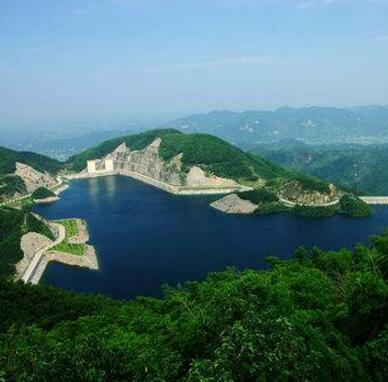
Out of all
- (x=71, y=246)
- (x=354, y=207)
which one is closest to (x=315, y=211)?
(x=354, y=207)

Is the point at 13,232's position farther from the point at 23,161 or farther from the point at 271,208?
the point at 23,161

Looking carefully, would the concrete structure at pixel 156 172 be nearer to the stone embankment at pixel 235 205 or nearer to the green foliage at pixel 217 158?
the green foliage at pixel 217 158

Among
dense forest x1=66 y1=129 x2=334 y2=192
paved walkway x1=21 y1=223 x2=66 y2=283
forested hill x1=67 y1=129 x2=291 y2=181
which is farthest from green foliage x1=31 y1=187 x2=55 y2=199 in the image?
paved walkway x1=21 y1=223 x2=66 y2=283

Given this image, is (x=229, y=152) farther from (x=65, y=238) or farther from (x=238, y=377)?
(x=238, y=377)

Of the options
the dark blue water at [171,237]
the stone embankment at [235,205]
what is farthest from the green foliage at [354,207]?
the stone embankment at [235,205]

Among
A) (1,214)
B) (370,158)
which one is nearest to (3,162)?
(1,214)

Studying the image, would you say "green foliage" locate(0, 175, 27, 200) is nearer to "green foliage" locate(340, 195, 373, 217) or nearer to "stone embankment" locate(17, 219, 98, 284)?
"stone embankment" locate(17, 219, 98, 284)
